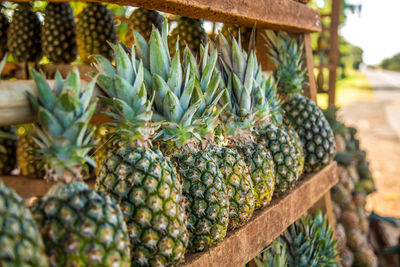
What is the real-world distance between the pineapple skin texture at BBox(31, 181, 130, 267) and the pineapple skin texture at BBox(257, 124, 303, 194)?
42.4 inches

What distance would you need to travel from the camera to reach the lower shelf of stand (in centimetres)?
131

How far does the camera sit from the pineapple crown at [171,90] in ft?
4.15

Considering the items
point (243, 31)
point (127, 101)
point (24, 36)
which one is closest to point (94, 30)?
point (24, 36)

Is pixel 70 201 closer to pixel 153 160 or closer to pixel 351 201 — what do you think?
pixel 153 160

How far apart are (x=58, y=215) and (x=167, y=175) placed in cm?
35

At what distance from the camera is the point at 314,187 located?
2.23m

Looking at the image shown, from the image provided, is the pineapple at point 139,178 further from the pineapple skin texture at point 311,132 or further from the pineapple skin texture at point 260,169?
the pineapple skin texture at point 311,132

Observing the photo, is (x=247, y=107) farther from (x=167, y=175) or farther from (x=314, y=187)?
(x=314, y=187)

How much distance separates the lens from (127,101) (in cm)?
114

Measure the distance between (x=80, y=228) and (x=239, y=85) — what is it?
1.02m

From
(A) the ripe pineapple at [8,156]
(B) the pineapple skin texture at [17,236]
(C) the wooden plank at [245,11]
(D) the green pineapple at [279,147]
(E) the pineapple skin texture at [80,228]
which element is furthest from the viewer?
(A) the ripe pineapple at [8,156]

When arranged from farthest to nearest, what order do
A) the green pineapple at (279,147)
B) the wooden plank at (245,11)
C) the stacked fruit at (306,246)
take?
the stacked fruit at (306,246) < the green pineapple at (279,147) < the wooden plank at (245,11)

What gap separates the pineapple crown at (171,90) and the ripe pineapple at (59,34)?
1.30 m

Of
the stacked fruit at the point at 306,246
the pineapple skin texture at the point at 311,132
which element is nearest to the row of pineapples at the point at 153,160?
the pineapple skin texture at the point at 311,132
